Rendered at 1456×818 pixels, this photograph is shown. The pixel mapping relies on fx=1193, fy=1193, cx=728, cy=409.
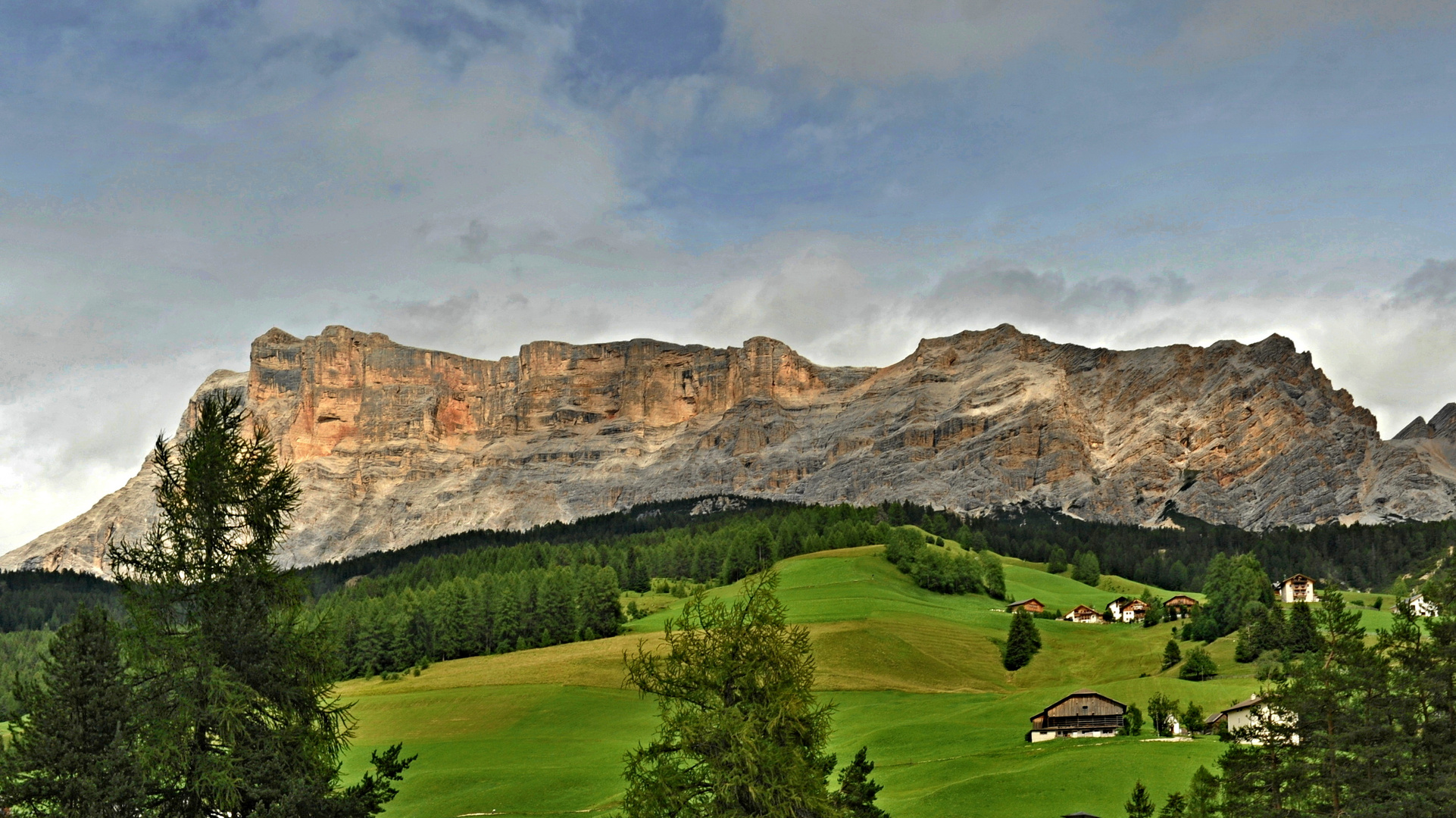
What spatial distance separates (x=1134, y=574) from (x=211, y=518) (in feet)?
598

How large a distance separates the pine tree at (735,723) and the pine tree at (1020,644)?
89.2 meters

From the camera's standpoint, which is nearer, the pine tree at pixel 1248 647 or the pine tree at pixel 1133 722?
the pine tree at pixel 1133 722

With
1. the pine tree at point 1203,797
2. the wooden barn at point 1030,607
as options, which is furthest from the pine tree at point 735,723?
the wooden barn at point 1030,607

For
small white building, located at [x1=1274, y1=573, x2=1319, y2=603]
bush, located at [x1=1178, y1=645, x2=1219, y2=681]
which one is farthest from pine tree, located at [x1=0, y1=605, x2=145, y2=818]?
small white building, located at [x1=1274, y1=573, x2=1319, y2=603]

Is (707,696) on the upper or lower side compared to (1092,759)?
upper

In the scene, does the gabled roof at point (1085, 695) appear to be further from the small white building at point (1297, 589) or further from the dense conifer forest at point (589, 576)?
the small white building at point (1297, 589)

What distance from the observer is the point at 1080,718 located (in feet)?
231

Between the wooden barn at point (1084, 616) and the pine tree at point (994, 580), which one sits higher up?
the pine tree at point (994, 580)

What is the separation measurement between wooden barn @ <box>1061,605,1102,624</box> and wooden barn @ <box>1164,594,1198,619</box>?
23.8 ft

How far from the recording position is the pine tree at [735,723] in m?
19.4

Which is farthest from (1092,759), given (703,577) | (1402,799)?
(703,577)

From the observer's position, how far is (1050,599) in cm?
14588

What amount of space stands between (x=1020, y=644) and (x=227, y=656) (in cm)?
9623

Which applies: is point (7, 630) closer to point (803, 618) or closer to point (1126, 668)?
point (803, 618)
